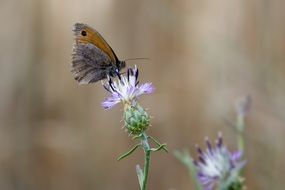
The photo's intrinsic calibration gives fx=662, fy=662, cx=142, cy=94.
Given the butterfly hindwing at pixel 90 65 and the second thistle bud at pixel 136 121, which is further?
the butterfly hindwing at pixel 90 65

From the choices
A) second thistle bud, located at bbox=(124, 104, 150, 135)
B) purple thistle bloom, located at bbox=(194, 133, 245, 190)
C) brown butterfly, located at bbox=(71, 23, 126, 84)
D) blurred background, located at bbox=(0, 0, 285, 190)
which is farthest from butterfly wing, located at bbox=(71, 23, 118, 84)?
blurred background, located at bbox=(0, 0, 285, 190)

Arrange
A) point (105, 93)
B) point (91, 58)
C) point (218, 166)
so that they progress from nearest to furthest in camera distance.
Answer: point (218, 166)
point (91, 58)
point (105, 93)

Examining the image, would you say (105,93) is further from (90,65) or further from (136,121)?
(136,121)

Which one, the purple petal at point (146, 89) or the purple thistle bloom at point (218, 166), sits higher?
the purple petal at point (146, 89)

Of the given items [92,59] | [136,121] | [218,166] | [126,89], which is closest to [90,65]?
[92,59]

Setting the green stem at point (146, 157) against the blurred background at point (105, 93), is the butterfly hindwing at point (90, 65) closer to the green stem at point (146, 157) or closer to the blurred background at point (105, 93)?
the green stem at point (146, 157)

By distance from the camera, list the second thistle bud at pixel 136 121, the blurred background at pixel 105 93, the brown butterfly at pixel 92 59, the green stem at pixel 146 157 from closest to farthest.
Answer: the green stem at pixel 146 157, the second thistle bud at pixel 136 121, the brown butterfly at pixel 92 59, the blurred background at pixel 105 93

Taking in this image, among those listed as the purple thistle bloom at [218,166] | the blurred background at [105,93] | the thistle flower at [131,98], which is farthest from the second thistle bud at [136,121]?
the blurred background at [105,93]

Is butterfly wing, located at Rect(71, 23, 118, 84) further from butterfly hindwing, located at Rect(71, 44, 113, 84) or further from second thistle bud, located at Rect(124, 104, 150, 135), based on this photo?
second thistle bud, located at Rect(124, 104, 150, 135)
